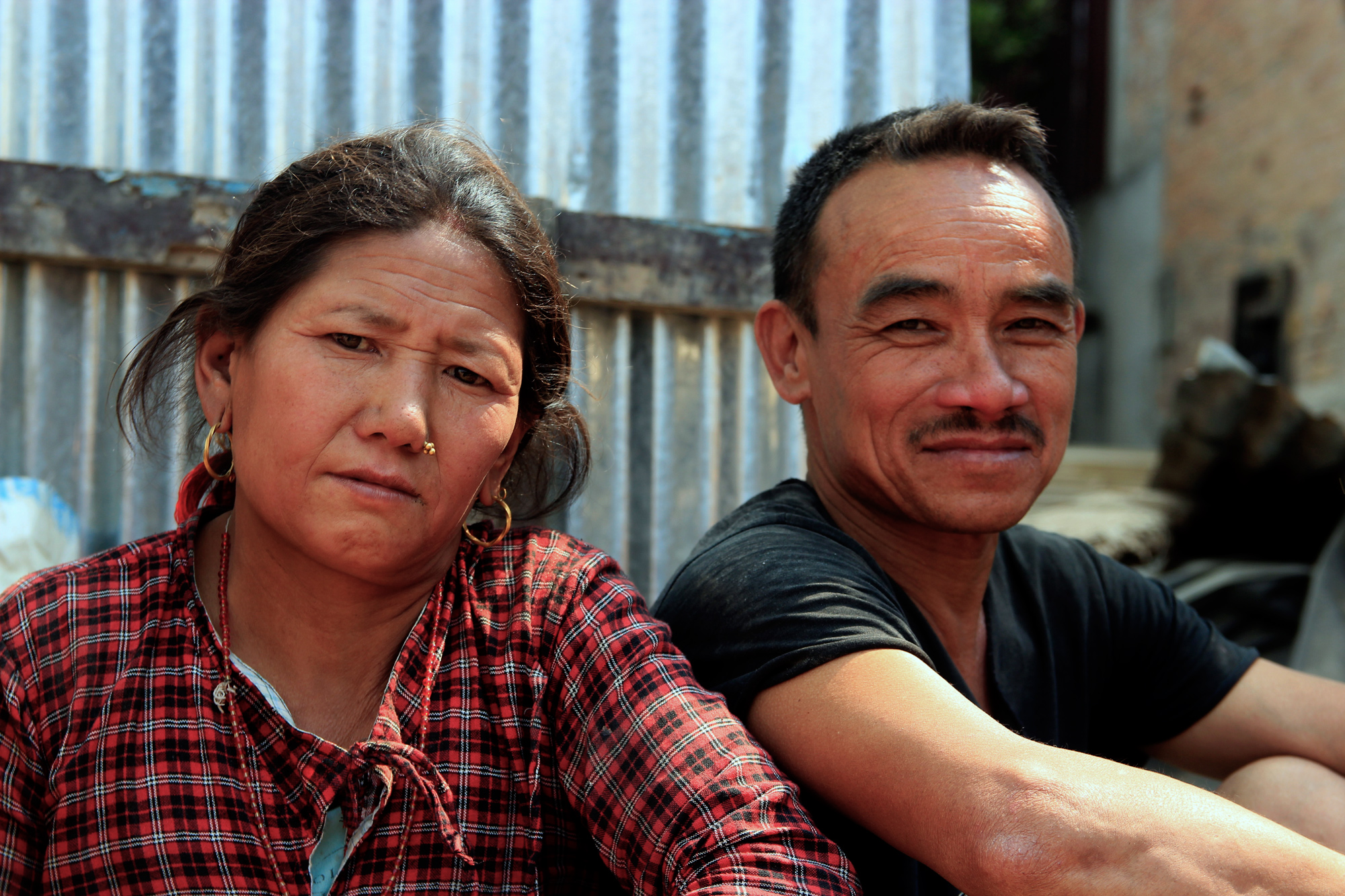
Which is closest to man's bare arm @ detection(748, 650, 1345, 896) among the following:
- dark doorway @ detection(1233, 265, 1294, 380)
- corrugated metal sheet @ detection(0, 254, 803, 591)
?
corrugated metal sheet @ detection(0, 254, 803, 591)

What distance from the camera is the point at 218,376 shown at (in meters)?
1.62

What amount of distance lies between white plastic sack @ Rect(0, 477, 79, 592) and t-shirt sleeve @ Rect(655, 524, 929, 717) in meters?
1.34

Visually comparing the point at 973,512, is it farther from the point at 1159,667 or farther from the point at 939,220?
the point at 1159,667

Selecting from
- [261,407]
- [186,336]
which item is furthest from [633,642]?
[186,336]

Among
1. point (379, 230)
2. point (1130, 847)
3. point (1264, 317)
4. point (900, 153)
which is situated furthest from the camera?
point (1264, 317)

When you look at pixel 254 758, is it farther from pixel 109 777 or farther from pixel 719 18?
pixel 719 18

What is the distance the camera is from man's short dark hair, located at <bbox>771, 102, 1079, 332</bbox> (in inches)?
73.2

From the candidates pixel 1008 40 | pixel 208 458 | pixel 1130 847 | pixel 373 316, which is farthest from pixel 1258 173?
pixel 208 458

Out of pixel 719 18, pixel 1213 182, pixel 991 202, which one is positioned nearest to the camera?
pixel 991 202

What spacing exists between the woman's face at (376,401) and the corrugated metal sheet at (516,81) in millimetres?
977

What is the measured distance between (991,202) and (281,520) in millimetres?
1311

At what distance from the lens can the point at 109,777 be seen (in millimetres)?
1396

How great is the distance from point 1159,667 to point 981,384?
0.83m

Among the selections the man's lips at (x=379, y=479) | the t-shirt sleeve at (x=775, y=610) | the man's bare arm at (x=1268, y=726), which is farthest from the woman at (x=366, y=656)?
the man's bare arm at (x=1268, y=726)
